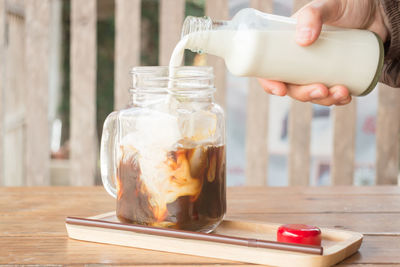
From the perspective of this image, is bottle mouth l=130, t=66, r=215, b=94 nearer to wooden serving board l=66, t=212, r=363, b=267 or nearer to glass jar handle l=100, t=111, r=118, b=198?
glass jar handle l=100, t=111, r=118, b=198

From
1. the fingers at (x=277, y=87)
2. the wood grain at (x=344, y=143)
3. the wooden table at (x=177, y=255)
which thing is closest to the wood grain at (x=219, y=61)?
the wood grain at (x=344, y=143)

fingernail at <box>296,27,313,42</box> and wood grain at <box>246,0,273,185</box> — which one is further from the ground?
fingernail at <box>296,27,313,42</box>

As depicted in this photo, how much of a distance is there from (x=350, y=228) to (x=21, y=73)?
2639 millimetres

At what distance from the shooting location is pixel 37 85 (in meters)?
2.33

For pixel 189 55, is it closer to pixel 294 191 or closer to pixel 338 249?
pixel 294 191

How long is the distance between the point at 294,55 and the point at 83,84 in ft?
4.82

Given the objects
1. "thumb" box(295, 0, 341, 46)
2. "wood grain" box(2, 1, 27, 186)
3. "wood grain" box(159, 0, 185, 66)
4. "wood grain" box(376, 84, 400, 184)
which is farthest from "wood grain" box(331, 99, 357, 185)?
"wood grain" box(2, 1, 27, 186)

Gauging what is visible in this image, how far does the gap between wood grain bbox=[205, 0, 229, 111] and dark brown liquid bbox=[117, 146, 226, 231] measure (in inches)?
53.8

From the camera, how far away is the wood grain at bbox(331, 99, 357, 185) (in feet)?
7.57

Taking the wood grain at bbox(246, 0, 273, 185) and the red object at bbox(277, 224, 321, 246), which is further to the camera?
the wood grain at bbox(246, 0, 273, 185)

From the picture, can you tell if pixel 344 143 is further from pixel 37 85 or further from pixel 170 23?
pixel 37 85

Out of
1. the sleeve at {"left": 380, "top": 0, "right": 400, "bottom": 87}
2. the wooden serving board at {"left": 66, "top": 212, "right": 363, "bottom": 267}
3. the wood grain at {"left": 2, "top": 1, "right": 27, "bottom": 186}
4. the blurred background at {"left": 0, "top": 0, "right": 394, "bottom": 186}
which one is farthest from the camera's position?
the wood grain at {"left": 2, "top": 1, "right": 27, "bottom": 186}

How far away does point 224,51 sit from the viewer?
0.98m

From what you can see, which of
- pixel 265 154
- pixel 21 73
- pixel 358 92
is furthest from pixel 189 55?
pixel 358 92
